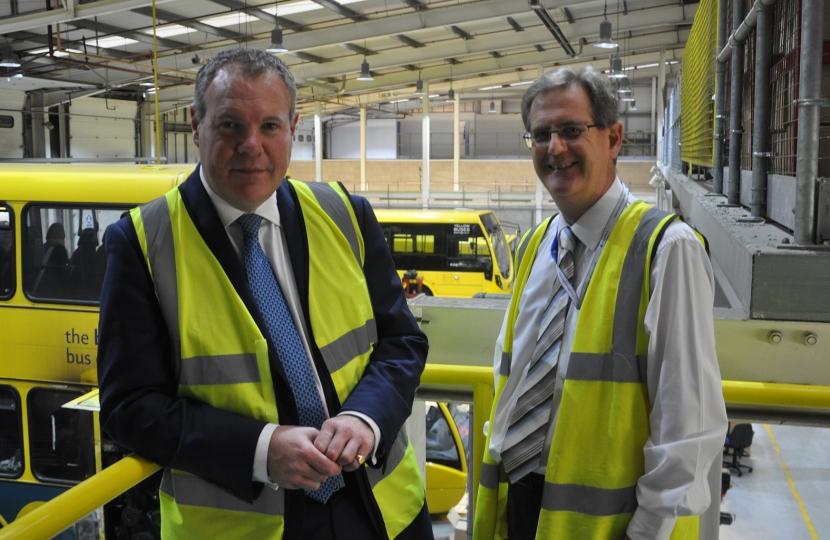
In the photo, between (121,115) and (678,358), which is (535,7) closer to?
(121,115)

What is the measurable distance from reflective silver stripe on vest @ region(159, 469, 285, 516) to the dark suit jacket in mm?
35

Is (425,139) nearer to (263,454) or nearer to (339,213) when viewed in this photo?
(339,213)

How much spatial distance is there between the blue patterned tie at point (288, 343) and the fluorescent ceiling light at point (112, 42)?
17261 mm

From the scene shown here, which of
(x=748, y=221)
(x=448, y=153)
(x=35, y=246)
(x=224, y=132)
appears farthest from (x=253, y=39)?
(x=448, y=153)

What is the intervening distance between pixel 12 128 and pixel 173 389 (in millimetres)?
19495

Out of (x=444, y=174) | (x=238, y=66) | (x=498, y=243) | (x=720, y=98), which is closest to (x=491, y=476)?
(x=238, y=66)

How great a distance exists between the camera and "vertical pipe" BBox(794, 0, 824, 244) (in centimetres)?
287

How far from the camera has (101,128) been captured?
21.8 m

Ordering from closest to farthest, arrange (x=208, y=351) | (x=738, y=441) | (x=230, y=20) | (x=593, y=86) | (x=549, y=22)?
(x=208, y=351), (x=593, y=86), (x=738, y=441), (x=230, y=20), (x=549, y=22)

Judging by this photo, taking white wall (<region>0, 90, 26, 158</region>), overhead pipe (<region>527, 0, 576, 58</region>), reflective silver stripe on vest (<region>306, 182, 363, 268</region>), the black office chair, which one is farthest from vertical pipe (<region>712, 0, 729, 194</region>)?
white wall (<region>0, 90, 26, 158</region>)

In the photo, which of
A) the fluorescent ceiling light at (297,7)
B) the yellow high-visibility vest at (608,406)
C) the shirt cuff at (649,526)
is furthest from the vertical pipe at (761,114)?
the fluorescent ceiling light at (297,7)

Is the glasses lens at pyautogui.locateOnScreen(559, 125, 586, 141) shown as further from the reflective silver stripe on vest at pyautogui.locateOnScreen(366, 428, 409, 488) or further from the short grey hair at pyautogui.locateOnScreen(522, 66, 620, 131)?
the reflective silver stripe on vest at pyautogui.locateOnScreen(366, 428, 409, 488)

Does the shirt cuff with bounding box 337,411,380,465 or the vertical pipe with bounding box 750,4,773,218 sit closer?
the shirt cuff with bounding box 337,411,380,465

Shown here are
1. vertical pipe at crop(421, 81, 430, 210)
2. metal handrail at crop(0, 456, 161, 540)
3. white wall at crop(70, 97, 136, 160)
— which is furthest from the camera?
vertical pipe at crop(421, 81, 430, 210)
